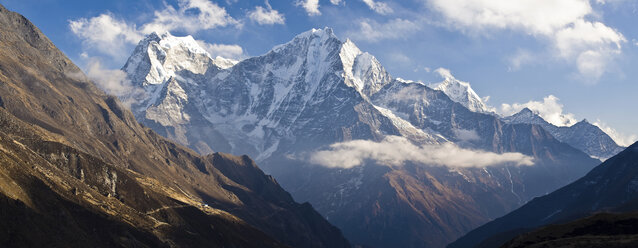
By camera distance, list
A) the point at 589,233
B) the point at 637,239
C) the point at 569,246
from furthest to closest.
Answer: the point at 589,233 < the point at 569,246 < the point at 637,239

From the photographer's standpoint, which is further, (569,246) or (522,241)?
(522,241)

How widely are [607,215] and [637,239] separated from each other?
38767 millimetres

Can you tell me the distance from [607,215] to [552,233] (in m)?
20.6

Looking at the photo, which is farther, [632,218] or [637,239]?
[632,218]

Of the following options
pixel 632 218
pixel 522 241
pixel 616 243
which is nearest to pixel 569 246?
pixel 616 243

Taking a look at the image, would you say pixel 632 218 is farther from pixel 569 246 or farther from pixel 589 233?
pixel 569 246

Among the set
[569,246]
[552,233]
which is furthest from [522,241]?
[569,246]

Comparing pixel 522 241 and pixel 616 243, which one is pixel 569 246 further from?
pixel 522 241

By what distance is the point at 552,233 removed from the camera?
178000 millimetres

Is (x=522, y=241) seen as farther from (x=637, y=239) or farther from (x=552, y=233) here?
(x=637, y=239)

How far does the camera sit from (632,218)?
17425 cm

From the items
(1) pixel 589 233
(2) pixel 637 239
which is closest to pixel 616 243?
(2) pixel 637 239

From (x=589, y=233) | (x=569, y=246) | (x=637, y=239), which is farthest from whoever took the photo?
(x=589, y=233)

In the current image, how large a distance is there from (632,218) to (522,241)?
35013mm
